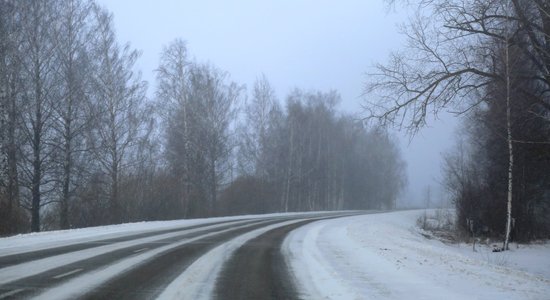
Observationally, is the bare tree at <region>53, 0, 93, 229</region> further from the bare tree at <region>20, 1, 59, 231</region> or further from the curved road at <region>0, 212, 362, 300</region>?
the curved road at <region>0, 212, 362, 300</region>

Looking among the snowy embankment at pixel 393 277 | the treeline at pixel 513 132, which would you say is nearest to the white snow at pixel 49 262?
the snowy embankment at pixel 393 277

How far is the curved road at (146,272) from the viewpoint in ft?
23.6

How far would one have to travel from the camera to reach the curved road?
718cm

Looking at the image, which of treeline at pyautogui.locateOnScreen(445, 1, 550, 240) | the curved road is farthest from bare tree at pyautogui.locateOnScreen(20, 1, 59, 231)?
treeline at pyautogui.locateOnScreen(445, 1, 550, 240)

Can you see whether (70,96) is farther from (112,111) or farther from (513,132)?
(513,132)

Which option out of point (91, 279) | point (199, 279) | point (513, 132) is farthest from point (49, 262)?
point (513, 132)

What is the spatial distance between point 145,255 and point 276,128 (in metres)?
42.3

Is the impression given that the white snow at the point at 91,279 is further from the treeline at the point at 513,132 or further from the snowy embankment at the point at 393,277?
the treeline at the point at 513,132

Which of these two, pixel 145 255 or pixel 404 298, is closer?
pixel 404 298

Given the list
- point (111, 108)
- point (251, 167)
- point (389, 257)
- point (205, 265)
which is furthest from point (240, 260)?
point (251, 167)

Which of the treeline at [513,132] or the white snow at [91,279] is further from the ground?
the treeline at [513,132]

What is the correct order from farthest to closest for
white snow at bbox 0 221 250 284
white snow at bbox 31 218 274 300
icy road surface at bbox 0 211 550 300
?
1. white snow at bbox 0 221 250 284
2. icy road surface at bbox 0 211 550 300
3. white snow at bbox 31 218 274 300

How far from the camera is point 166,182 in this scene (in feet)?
106

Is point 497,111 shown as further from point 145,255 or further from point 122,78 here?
point 122,78
